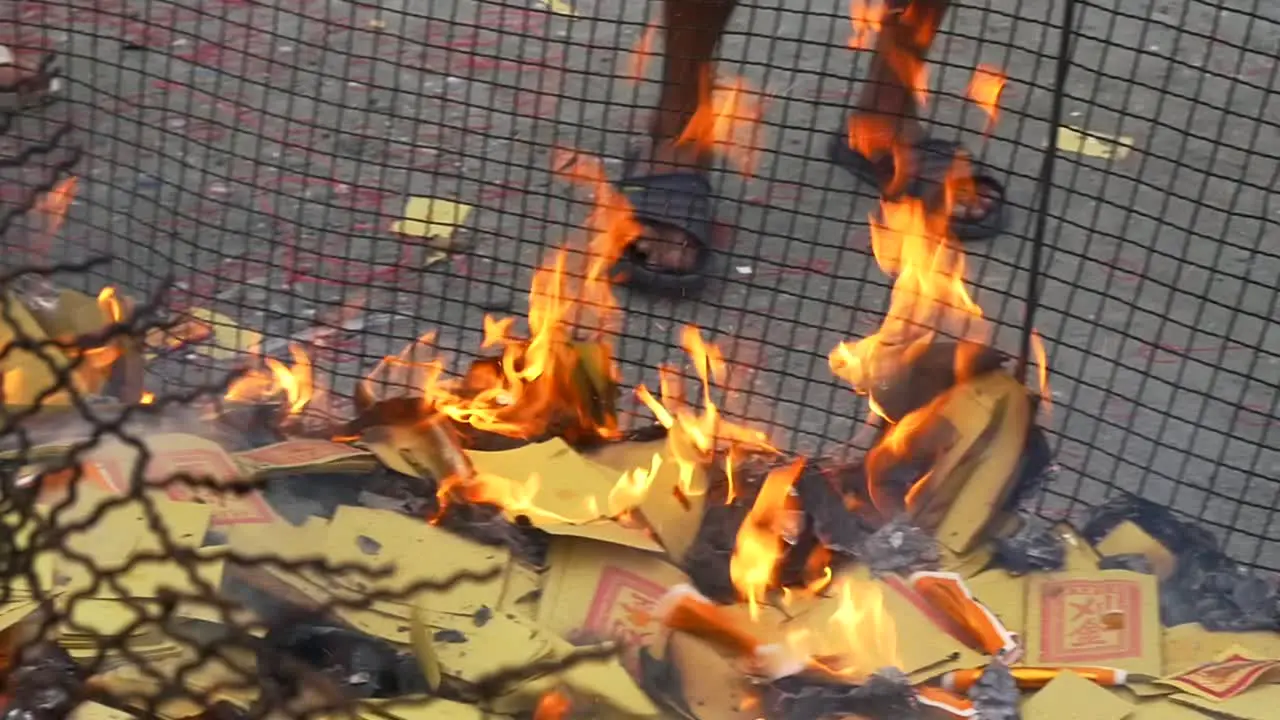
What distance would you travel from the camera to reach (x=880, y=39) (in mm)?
4191

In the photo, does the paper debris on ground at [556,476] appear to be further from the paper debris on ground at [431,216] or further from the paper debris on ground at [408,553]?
the paper debris on ground at [431,216]

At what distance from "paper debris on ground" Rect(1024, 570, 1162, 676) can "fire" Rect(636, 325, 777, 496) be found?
639 millimetres

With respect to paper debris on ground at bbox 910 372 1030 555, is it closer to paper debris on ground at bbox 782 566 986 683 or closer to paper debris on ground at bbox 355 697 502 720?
paper debris on ground at bbox 782 566 986 683

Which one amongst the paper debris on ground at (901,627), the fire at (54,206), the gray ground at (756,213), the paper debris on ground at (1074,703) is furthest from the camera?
the fire at (54,206)

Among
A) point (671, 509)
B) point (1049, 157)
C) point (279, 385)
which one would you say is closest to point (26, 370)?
point (279, 385)

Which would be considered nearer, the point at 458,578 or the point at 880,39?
the point at 458,578

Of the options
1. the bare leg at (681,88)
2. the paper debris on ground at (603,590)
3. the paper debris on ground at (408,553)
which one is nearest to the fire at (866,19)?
the bare leg at (681,88)

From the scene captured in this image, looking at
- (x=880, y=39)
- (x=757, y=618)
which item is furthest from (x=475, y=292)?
(x=757, y=618)

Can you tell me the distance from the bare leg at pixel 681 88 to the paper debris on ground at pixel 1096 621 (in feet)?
4.47

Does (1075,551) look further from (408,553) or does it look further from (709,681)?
(408,553)

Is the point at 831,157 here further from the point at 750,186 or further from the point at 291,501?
the point at 291,501

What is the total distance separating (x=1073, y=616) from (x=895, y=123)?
177cm

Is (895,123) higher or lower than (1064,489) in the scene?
higher

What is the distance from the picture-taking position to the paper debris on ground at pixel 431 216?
4168 millimetres
